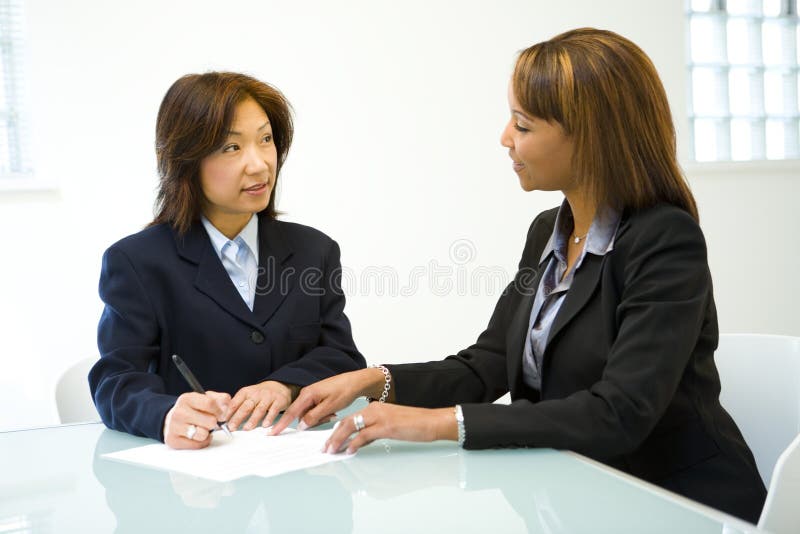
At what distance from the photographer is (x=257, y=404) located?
4.91 ft

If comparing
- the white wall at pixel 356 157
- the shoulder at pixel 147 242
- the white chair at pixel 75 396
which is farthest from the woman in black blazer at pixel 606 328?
the white wall at pixel 356 157

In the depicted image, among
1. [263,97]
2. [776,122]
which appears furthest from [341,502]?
[776,122]

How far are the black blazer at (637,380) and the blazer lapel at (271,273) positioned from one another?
0.33 m

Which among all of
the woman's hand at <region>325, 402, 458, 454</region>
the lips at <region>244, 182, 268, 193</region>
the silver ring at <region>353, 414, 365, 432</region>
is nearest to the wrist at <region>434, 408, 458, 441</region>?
the woman's hand at <region>325, 402, 458, 454</region>

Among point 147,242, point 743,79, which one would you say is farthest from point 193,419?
point 743,79

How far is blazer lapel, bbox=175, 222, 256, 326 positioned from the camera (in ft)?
5.62

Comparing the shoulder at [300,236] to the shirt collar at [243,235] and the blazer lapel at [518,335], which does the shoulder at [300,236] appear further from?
the blazer lapel at [518,335]

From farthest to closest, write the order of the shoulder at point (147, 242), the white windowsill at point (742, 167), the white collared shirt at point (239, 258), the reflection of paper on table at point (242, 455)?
the white windowsill at point (742, 167), the white collared shirt at point (239, 258), the shoulder at point (147, 242), the reflection of paper on table at point (242, 455)

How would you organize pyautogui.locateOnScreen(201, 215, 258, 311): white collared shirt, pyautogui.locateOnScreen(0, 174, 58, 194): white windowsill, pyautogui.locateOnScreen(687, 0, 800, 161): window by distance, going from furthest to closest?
pyautogui.locateOnScreen(687, 0, 800, 161): window < pyautogui.locateOnScreen(0, 174, 58, 194): white windowsill < pyautogui.locateOnScreen(201, 215, 258, 311): white collared shirt

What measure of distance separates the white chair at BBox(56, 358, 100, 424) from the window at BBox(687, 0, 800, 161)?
3684mm

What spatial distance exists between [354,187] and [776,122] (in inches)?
101

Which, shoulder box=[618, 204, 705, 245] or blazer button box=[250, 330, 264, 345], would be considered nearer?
shoulder box=[618, 204, 705, 245]

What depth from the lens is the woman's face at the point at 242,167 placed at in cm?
176

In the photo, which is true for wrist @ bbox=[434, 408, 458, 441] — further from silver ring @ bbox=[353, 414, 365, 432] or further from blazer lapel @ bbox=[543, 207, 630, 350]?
blazer lapel @ bbox=[543, 207, 630, 350]
